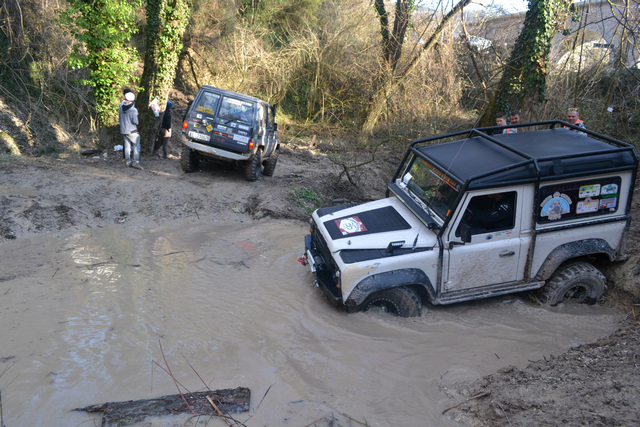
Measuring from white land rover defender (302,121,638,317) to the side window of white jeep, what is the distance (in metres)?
0.01

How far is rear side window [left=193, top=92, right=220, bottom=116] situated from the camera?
9.36 m

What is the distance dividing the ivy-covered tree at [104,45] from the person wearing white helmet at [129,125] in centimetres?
124

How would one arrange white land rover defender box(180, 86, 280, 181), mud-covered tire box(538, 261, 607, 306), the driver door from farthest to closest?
white land rover defender box(180, 86, 280, 181)
mud-covered tire box(538, 261, 607, 306)
the driver door

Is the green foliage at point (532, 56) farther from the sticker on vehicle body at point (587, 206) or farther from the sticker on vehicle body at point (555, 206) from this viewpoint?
the sticker on vehicle body at point (555, 206)

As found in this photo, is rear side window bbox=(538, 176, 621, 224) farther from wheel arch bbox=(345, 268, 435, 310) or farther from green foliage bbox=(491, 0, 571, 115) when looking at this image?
green foliage bbox=(491, 0, 571, 115)

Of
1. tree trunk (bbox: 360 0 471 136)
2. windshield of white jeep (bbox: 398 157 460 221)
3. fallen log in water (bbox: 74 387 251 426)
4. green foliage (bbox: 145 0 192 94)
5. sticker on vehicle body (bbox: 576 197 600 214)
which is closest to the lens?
fallen log in water (bbox: 74 387 251 426)

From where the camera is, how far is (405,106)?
14680 mm

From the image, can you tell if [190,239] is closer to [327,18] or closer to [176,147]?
[176,147]

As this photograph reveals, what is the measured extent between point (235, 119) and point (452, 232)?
19.3 ft

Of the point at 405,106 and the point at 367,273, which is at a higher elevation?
the point at 405,106

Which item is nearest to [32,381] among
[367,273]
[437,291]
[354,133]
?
[367,273]

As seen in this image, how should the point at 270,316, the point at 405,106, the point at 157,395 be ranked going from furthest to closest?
the point at 405,106
the point at 270,316
the point at 157,395

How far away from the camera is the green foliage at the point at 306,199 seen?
911 centimetres

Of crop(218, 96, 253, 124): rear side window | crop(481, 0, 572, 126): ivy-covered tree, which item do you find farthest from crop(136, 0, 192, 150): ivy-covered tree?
crop(481, 0, 572, 126): ivy-covered tree
